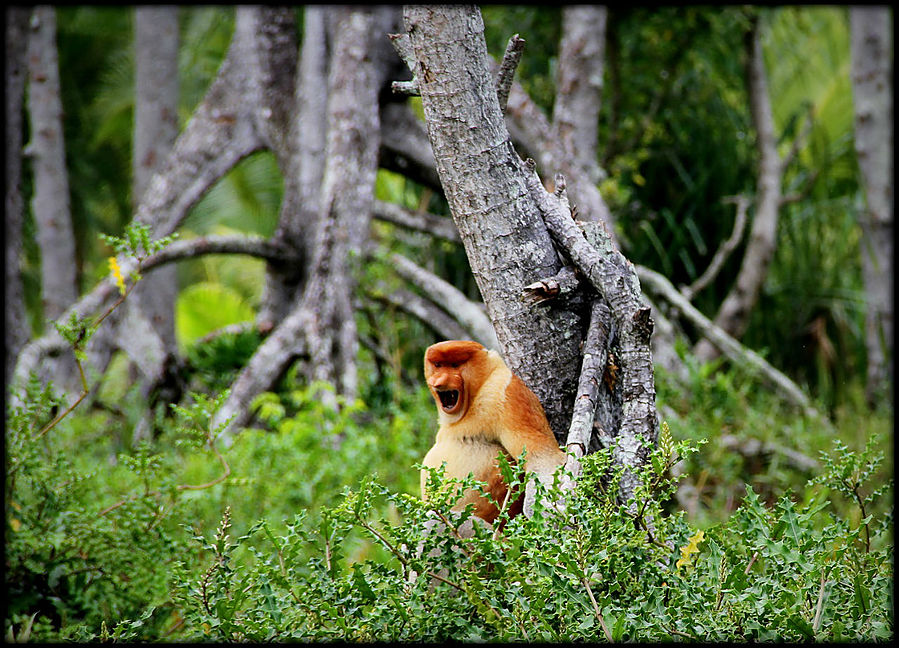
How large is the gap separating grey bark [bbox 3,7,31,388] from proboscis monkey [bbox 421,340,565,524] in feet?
10.8

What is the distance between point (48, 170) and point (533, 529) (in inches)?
174

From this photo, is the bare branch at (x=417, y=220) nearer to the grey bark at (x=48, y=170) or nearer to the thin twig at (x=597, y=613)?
the grey bark at (x=48, y=170)

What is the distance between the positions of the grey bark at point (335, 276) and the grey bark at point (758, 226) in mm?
2347

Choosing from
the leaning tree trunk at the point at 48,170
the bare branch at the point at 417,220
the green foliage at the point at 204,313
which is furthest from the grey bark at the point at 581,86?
the green foliage at the point at 204,313

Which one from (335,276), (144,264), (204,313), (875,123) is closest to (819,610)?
(335,276)

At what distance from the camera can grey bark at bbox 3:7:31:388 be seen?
14.9 feet

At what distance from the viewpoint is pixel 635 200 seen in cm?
591

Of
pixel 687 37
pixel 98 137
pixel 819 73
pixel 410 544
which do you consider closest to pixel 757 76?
pixel 687 37

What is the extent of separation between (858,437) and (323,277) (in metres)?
2.75

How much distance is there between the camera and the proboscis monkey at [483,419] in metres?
1.73

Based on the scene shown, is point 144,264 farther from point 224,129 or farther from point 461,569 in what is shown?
point 461,569

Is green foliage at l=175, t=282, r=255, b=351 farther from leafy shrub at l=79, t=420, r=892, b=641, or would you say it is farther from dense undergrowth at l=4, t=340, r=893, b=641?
leafy shrub at l=79, t=420, r=892, b=641

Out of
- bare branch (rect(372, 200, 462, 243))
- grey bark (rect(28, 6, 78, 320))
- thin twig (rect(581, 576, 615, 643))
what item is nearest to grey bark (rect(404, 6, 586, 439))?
thin twig (rect(581, 576, 615, 643))

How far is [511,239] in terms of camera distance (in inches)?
72.0
